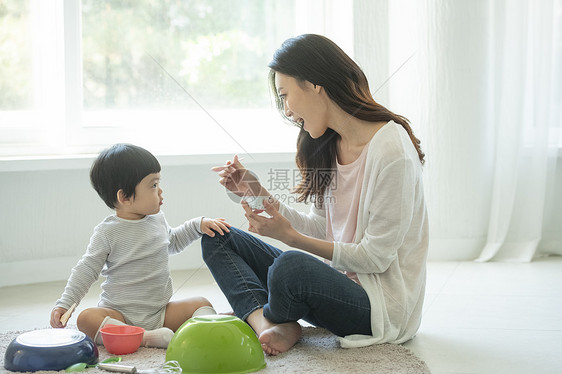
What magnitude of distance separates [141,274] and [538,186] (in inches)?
57.1

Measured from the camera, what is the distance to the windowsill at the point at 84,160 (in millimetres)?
2045

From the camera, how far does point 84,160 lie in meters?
2.13

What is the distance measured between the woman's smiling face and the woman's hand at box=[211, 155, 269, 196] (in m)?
0.17

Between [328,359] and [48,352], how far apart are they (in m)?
0.50

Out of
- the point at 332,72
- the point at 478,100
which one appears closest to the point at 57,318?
the point at 332,72

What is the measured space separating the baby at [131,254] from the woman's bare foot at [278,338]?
19 cm

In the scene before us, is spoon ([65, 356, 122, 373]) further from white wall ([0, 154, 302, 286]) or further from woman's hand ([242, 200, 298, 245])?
white wall ([0, 154, 302, 286])

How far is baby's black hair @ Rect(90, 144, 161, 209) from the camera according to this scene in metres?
1.48

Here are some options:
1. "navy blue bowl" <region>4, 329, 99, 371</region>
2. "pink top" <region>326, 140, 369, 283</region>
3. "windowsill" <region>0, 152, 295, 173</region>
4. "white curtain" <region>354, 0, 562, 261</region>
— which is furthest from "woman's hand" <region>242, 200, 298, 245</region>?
"white curtain" <region>354, 0, 562, 261</region>

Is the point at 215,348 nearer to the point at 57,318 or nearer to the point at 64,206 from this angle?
the point at 57,318

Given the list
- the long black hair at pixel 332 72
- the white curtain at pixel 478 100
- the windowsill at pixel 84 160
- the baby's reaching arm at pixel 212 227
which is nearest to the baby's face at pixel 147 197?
the baby's reaching arm at pixel 212 227

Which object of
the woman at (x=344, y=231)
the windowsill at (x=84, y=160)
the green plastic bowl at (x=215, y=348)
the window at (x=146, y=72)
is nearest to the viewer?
the green plastic bowl at (x=215, y=348)

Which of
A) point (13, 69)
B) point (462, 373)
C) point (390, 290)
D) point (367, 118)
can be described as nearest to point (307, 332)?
point (390, 290)

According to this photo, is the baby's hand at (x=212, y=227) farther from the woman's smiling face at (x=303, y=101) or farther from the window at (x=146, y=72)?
the window at (x=146, y=72)
